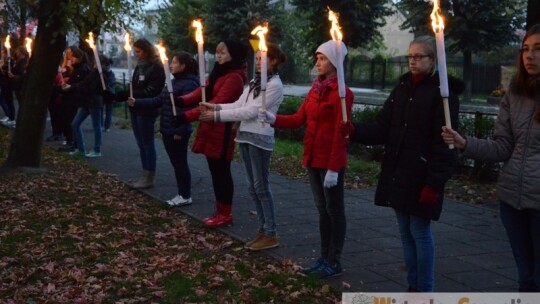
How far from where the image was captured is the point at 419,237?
16.8 ft

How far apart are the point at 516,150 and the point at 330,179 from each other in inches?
56.7

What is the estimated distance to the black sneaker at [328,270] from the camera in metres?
5.97

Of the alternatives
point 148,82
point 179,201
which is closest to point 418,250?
point 179,201

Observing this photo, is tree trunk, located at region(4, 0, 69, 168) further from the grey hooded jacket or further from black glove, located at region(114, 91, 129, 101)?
the grey hooded jacket

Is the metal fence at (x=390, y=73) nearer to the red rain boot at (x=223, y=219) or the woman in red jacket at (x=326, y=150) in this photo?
the red rain boot at (x=223, y=219)

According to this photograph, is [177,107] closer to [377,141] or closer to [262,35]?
[262,35]

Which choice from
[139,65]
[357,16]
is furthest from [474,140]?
[357,16]

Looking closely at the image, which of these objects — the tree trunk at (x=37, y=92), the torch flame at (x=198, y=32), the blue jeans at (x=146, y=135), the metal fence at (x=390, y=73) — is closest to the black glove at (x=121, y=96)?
the blue jeans at (x=146, y=135)

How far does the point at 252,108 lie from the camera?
265 inches

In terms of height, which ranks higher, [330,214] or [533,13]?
[533,13]

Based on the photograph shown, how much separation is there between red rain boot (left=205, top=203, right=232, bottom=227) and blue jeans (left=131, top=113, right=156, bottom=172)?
2.17 m

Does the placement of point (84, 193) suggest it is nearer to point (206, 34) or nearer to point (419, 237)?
point (419, 237)

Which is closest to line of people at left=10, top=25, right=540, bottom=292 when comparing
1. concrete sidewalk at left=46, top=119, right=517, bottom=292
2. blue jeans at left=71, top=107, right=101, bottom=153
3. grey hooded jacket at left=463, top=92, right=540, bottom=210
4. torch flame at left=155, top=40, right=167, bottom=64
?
grey hooded jacket at left=463, top=92, right=540, bottom=210

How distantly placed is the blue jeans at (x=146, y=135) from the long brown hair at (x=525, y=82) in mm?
5840
